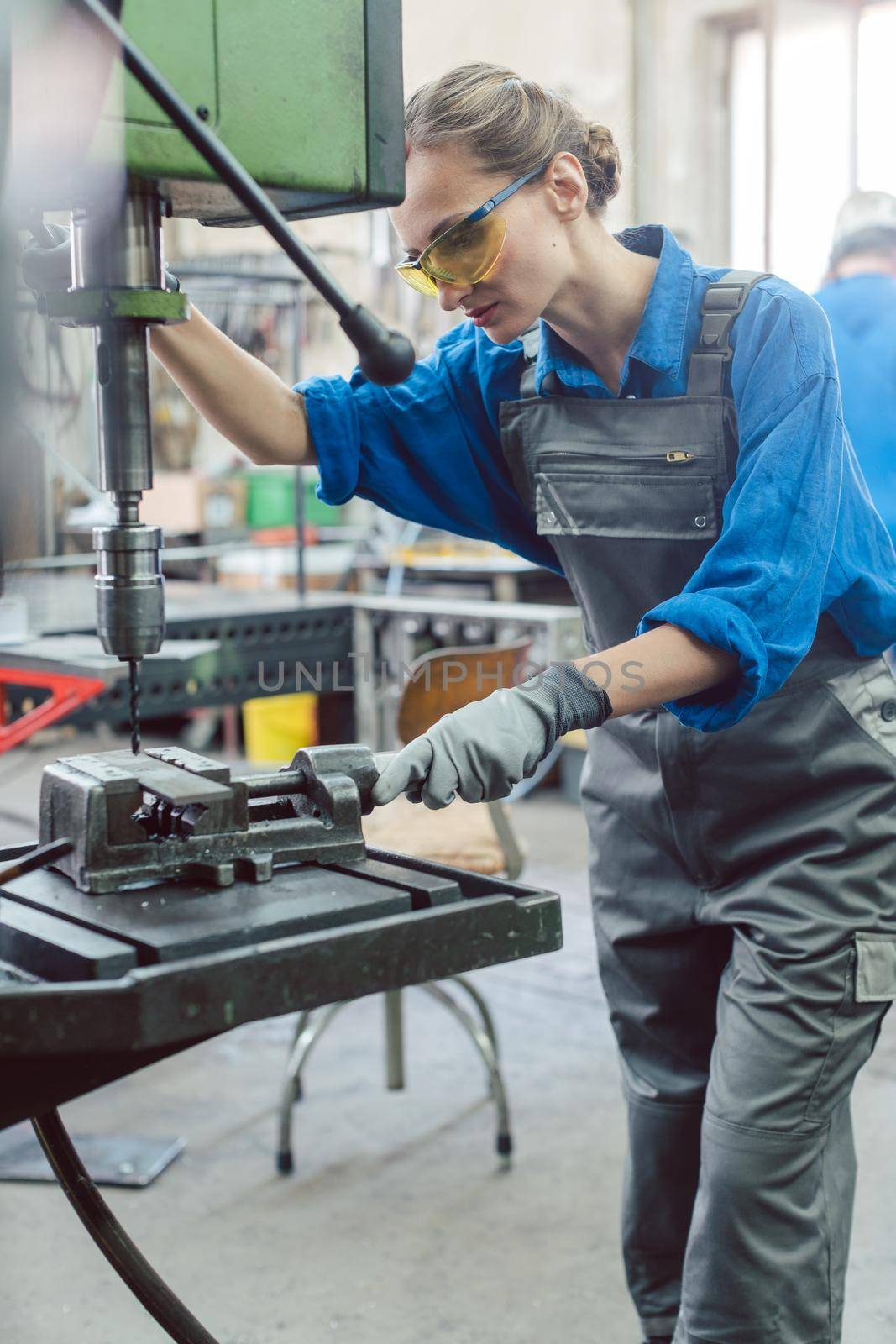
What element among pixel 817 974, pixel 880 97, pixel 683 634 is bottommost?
pixel 817 974

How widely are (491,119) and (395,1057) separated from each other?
1.65 m

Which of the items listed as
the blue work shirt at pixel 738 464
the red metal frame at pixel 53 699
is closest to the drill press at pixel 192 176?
the blue work shirt at pixel 738 464

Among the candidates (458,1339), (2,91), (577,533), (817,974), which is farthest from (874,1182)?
(2,91)

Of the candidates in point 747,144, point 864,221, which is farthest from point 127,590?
point 747,144

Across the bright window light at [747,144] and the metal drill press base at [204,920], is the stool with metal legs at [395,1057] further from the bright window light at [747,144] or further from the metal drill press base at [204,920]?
the bright window light at [747,144]

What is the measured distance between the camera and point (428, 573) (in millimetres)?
4441

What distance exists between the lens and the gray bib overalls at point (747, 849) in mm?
1262

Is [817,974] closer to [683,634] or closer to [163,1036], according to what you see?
[683,634]

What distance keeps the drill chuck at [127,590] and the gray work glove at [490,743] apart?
0.19 m

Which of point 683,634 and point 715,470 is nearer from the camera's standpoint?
point 683,634

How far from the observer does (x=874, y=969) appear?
1284mm

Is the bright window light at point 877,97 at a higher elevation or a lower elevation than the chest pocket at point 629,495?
higher

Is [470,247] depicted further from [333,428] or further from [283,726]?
[283,726]

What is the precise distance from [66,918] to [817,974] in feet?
2.42
